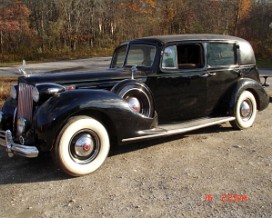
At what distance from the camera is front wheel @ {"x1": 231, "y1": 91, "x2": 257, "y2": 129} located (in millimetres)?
5871

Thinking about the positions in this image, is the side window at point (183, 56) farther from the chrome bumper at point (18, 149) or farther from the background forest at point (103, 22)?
the background forest at point (103, 22)

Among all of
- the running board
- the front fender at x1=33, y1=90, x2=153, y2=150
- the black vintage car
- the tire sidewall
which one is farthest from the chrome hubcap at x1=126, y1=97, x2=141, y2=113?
the tire sidewall

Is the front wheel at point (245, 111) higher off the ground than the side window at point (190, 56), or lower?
lower

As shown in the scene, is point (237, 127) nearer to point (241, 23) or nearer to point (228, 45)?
point (228, 45)

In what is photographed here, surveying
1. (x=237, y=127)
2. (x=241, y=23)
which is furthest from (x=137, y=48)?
(x=241, y=23)

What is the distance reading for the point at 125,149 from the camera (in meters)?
5.12

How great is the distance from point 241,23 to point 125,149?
995 inches

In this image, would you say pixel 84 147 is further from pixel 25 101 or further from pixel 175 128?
pixel 175 128

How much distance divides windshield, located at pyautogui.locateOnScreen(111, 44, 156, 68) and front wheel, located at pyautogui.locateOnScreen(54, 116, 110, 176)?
1537mm

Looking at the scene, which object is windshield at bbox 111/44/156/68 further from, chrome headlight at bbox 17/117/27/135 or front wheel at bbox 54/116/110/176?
chrome headlight at bbox 17/117/27/135

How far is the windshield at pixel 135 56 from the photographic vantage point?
5.25 metres

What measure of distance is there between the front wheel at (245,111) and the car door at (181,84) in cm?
65
